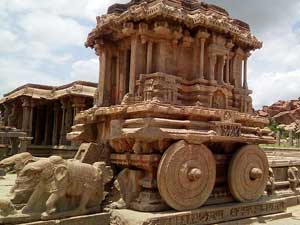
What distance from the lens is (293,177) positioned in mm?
12281

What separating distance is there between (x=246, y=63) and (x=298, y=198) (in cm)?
504

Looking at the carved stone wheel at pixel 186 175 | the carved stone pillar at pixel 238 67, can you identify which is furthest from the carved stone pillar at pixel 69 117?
the carved stone wheel at pixel 186 175

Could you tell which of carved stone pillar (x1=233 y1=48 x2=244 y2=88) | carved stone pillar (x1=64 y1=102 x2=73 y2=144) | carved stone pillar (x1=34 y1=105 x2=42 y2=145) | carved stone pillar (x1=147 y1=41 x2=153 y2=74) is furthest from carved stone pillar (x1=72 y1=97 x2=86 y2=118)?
carved stone pillar (x1=147 y1=41 x2=153 y2=74)

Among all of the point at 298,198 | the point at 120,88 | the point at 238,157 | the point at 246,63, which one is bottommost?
the point at 298,198

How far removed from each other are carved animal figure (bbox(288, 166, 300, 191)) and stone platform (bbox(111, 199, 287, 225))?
117 inches

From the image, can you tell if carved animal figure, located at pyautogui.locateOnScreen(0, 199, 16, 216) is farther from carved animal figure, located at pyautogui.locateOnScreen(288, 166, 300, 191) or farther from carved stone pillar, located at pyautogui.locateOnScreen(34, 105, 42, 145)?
carved stone pillar, located at pyautogui.locateOnScreen(34, 105, 42, 145)

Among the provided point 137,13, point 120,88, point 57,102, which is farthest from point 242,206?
point 57,102

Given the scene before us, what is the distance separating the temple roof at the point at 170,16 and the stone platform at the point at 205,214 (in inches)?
187

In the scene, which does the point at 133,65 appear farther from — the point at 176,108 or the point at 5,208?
the point at 5,208

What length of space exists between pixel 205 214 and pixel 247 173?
184 cm

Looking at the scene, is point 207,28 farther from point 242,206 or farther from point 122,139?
point 242,206

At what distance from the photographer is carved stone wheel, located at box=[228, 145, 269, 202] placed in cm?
838

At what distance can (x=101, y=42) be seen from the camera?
10.2 metres

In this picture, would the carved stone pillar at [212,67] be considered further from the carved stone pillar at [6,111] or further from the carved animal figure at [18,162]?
the carved stone pillar at [6,111]
